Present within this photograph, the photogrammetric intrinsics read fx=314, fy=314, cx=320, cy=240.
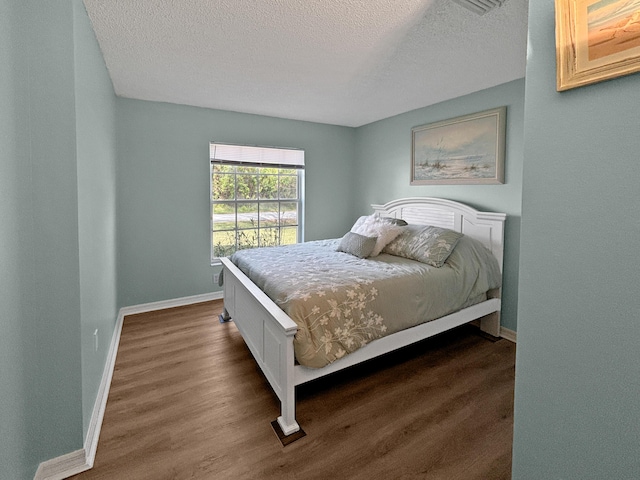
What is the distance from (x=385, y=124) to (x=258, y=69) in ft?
7.42

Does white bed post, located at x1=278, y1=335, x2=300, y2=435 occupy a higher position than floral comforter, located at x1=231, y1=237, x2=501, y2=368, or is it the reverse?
floral comforter, located at x1=231, y1=237, x2=501, y2=368

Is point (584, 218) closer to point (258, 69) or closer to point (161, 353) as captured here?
point (258, 69)

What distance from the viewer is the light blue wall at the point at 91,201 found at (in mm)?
1589

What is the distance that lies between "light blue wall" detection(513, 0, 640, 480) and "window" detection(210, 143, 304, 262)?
363 cm

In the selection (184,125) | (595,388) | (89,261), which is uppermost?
(184,125)

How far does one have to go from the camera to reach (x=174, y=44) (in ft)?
7.38

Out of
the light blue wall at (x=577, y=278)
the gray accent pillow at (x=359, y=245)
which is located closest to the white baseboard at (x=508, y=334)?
the gray accent pillow at (x=359, y=245)

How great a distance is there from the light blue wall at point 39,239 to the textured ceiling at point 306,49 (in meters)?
0.66

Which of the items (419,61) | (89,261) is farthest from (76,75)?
(419,61)

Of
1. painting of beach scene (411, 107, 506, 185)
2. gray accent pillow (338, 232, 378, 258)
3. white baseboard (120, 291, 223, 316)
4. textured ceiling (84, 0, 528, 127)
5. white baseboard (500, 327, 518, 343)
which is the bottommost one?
white baseboard (500, 327, 518, 343)

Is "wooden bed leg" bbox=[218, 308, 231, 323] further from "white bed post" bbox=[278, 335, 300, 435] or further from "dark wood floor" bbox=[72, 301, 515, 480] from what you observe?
"white bed post" bbox=[278, 335, 300, 435]

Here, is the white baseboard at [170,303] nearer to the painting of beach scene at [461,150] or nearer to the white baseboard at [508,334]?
the painting of beach scene at [461,150]

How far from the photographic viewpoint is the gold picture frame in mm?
734

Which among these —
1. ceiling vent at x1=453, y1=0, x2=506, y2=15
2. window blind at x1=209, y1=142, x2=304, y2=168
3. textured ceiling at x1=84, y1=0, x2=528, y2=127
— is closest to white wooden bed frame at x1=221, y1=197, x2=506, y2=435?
textured ceiling at x1=84, y1=0, x2=528, y2=127
